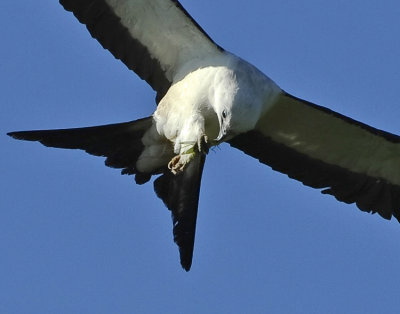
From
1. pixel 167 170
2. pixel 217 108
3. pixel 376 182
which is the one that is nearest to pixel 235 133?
pixel 217 108

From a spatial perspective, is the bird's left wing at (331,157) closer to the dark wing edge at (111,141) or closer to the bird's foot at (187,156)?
the bird's foot at (187,156)

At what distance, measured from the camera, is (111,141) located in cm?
1165

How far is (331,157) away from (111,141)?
2.12 meters

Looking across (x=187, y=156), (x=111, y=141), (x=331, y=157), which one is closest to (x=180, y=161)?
(x=187, y=156)

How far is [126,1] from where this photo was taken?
38.0 feet

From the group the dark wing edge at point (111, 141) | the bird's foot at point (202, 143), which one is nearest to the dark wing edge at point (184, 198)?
the dark wing edge at point (111, 141)

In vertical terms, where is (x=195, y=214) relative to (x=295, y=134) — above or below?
below

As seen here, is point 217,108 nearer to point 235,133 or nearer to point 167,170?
point 235,133

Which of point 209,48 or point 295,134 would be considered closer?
point 209,48

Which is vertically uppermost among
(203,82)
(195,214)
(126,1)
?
(126,1)

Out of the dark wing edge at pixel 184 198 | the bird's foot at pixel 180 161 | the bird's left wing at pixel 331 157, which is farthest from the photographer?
the bird's left wing at pixel 331 157

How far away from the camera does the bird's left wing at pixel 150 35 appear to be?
11.5 m

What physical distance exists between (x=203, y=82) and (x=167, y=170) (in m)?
0.97

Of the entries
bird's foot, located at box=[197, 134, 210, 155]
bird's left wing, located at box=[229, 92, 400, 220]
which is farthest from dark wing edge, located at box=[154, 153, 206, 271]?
bird's left wing, located at box=[229, 92, 400, 220]
